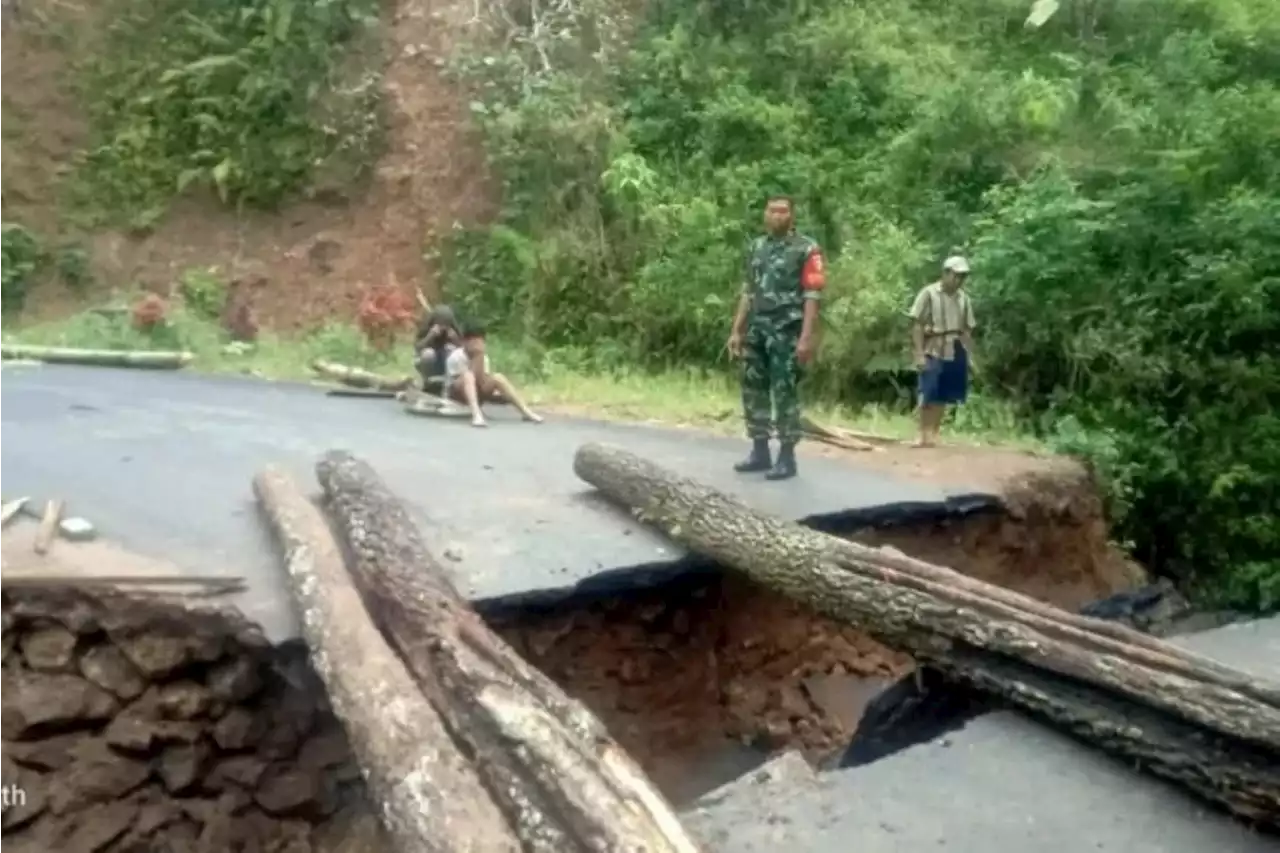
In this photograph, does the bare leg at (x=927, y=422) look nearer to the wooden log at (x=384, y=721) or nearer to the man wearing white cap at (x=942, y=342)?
the man wearing white cap at (x=942, y=342)

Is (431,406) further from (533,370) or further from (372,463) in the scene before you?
(533,370)

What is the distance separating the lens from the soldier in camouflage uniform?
775cm

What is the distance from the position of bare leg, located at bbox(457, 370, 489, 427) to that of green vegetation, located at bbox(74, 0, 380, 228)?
22.7 ft

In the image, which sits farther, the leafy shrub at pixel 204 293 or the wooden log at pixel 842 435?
the leafy shrub at pixel 204 293

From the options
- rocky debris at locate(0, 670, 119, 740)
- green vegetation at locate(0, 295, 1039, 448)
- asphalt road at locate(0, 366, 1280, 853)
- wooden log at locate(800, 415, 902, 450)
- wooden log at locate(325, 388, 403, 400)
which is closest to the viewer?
asphalt road at locate(0, 366, 1280, 853)

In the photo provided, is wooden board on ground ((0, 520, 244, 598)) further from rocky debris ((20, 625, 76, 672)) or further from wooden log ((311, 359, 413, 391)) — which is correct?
wooden log ((311, 359, 413, 391))

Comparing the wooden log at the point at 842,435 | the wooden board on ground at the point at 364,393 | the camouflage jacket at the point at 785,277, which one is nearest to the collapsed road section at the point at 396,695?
the camouflage jacket at the point at 785,277

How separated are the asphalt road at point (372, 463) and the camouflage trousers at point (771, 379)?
0.37 metres

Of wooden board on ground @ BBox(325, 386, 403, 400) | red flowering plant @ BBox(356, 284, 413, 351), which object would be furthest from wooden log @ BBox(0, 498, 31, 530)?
red flowering plant @ BBox(356, 284, 413, 351)

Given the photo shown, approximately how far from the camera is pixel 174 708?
5.88m

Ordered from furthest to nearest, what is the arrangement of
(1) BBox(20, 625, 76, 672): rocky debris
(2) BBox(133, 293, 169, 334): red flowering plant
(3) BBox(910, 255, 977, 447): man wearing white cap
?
1. (2) BBox(133, 293, 169, 334): red flowering plant
2. (3) BBox(910, 255, 977, 447): man wearing white cap
3. (1) BBox(20, 625, 76, 672): rocky debris

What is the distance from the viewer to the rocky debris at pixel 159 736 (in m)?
5.68

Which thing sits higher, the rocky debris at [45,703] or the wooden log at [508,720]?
the wooden log at [508,720]

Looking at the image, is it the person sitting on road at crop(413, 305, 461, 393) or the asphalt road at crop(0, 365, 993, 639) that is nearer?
the asphalt road at crop(0, 365, 993, 639)
